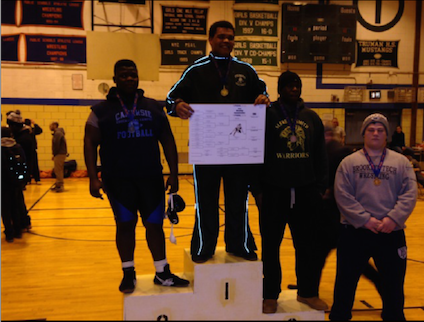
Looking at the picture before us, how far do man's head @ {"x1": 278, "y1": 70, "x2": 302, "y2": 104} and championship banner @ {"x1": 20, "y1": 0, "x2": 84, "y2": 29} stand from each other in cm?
1049

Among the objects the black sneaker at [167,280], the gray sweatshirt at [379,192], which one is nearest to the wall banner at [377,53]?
the gray sweatshirt at [379,192]

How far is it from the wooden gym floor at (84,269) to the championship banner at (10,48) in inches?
229

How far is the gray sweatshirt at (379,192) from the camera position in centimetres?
302

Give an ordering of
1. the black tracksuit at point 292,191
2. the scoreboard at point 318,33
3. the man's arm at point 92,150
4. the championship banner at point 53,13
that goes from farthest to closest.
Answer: the scoreboard at point 318,33, the championship banner at point 53,13, the black tracksuit at point 292,191, the man's arm at point 92,150

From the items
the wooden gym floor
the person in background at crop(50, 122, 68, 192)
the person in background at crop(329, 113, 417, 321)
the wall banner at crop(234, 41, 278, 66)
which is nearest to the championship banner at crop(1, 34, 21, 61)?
the person in background at crop(50, 122, 68, 192)

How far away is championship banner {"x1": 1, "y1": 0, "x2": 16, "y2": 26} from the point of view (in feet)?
38.7

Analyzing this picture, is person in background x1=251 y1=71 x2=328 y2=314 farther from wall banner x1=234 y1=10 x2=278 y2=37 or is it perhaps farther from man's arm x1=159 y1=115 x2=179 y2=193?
wall banner x1=234 y1=10 x2=278 y2=37

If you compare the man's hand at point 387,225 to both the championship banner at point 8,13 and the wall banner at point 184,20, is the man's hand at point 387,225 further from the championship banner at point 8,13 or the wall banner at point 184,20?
the championship banner at point 8,13

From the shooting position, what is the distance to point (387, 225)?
9.77 ft

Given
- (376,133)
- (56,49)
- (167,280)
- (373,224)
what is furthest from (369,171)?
(56,49)

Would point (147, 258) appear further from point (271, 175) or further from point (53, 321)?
point (271, 175)

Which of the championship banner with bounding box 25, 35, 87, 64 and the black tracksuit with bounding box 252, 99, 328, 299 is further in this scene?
the championship banner with bounding box 25, 35, 87, 64

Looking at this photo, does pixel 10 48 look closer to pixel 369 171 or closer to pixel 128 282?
pixel 128 282

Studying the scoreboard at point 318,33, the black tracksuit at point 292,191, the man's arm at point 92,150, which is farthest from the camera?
the scoreboard at point 318,33
